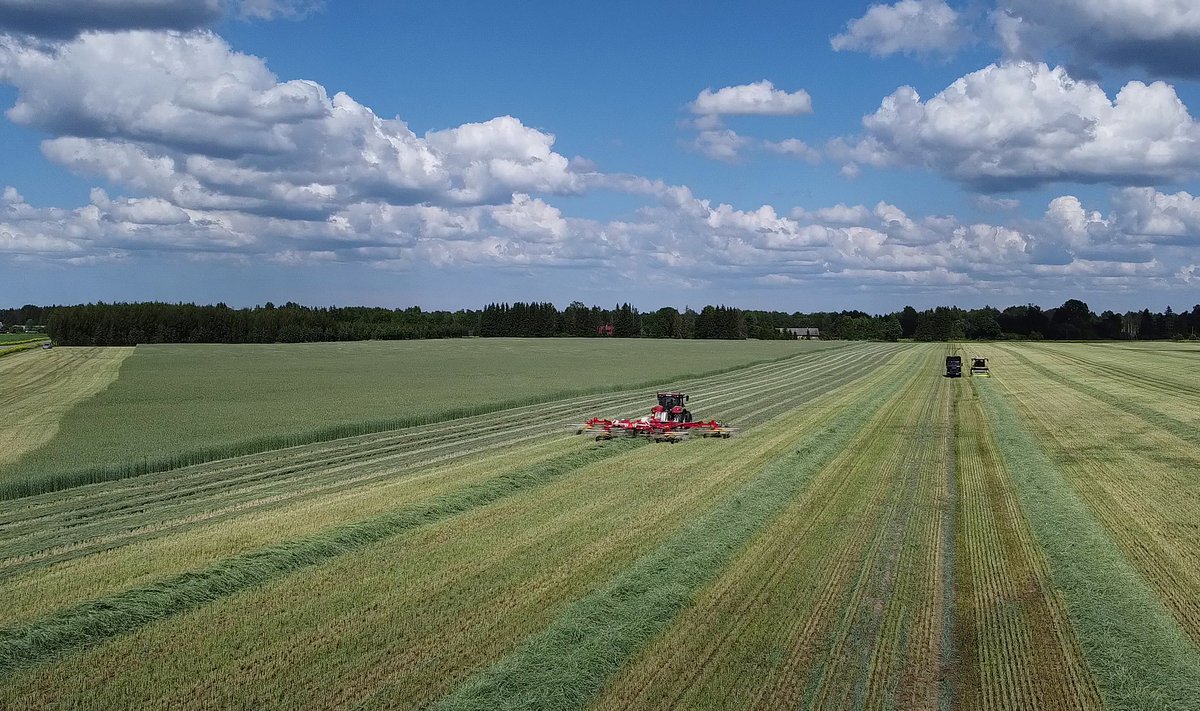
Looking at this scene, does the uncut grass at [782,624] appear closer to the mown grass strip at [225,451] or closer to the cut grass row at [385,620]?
the cut grass row at [385,620]

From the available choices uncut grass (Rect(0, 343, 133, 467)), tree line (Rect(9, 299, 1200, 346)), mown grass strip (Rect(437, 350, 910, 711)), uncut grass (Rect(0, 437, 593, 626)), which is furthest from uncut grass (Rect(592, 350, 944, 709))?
tree line (Rect(9, 299, 1200, 346))

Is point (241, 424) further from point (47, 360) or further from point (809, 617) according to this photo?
point (47, 360)

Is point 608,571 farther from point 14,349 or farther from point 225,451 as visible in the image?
point 14,349

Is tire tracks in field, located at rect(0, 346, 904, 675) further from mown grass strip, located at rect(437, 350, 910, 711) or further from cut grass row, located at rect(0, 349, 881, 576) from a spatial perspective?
mown grass strip, located at rect(437, 350, 910, 711)

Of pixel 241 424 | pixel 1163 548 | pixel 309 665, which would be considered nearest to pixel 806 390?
pixel 241 424

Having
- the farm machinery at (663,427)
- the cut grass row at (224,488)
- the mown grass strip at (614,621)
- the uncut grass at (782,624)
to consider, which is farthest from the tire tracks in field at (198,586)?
the farm machinery at (663,427)

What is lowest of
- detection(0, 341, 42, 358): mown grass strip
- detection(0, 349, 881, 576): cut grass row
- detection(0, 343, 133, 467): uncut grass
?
detection(0, 343, 133, 467): uncut grass
